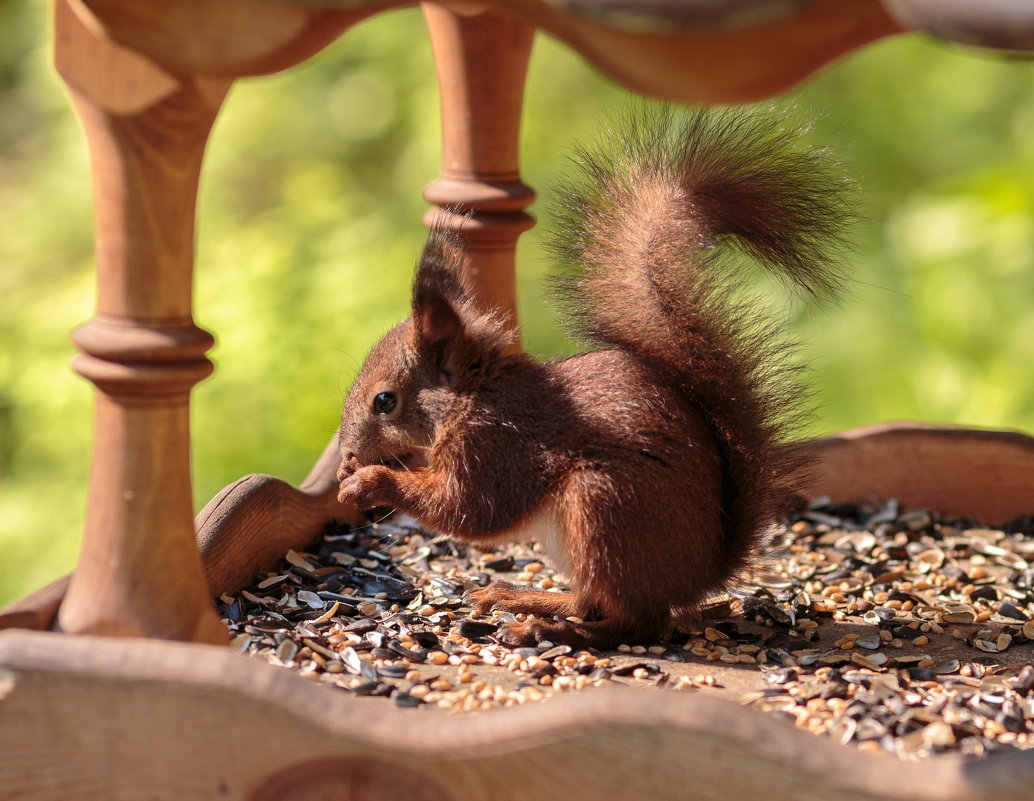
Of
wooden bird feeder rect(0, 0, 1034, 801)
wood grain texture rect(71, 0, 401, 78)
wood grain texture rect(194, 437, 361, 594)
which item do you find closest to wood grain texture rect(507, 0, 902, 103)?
wooden bird feeder rect(0, 0, 1034, 801)

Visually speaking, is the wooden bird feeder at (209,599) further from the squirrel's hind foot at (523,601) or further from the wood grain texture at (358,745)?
the squirrel's hind foot at (523,601)

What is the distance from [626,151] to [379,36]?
233 centimetres

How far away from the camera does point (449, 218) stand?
163cm

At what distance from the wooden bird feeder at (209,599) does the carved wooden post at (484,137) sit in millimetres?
553

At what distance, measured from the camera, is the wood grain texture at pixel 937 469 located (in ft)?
6.77

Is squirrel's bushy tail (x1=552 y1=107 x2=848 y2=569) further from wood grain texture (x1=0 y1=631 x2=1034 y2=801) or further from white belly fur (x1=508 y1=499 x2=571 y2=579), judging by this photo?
wood grain texture (x1=0 y1=631 x2=1034 y2=801)

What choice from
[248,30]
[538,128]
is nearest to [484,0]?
[248,30]

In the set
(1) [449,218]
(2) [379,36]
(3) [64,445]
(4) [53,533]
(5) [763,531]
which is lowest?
(4) [53,533]

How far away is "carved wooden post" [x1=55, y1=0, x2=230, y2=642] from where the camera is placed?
1153mm

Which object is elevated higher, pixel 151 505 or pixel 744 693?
pixel 151 505

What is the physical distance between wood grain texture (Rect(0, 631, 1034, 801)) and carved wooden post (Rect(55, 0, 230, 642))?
5.1 inches

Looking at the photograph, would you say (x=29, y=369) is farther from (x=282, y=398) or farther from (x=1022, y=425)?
(x=1022, y=425)

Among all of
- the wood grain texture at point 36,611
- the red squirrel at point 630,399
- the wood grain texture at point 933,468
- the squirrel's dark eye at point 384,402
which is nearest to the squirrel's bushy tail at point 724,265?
the red squirrel at point 630,399

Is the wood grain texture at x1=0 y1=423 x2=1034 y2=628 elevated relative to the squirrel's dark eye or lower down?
lower down
